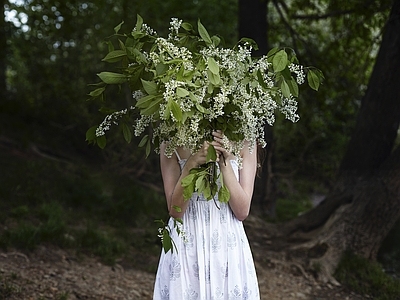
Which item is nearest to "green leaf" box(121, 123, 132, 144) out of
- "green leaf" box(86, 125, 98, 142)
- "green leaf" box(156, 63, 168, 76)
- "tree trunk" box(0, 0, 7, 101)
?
"green leaf" box(86, 125, 98, 142)

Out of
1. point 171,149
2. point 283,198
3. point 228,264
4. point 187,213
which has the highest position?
point 283,198

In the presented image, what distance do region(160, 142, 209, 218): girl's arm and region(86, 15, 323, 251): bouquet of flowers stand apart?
49 millimetres

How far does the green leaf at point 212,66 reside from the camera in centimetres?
279

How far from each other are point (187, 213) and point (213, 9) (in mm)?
7561

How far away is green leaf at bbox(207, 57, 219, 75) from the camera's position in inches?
110

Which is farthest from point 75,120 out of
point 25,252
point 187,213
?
point 187,213

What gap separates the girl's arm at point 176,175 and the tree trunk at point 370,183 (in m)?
3.72

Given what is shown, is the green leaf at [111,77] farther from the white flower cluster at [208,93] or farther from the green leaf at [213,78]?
the green leaf at [213,78]

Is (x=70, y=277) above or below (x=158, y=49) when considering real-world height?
below

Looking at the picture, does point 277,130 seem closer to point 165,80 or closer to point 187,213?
point 187,213

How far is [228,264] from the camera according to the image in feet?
11.2

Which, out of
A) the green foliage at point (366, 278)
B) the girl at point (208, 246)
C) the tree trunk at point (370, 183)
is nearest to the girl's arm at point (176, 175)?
the girl at point (208, 246)

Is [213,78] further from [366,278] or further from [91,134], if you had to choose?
[366,278]

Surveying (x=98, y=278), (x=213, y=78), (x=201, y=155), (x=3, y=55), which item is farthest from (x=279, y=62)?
(x=3, y=55)
